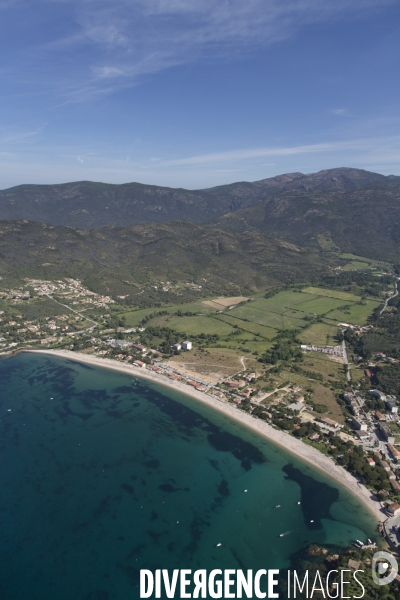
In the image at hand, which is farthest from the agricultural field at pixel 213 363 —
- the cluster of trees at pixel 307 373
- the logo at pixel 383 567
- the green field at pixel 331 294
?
the green field at pixel 331 294

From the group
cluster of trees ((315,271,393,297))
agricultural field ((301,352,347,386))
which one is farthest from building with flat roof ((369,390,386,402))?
cluster of trees ((315,271,393,297))

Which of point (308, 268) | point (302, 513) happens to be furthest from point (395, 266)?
point (302, 513)

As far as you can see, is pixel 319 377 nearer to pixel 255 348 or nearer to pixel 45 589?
pixel 255 348

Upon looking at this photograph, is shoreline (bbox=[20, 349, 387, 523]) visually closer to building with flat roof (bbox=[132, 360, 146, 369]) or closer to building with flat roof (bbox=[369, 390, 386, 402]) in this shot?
building with flat roof (bbox=[132, 360, 146, 369])

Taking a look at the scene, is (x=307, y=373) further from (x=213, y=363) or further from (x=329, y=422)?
(x=213, y=363)

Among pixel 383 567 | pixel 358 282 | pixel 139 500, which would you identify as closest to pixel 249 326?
pixel 139 500

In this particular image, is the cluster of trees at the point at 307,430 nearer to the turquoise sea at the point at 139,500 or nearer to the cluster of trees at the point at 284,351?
the turquoise sea at the point at 139,500
